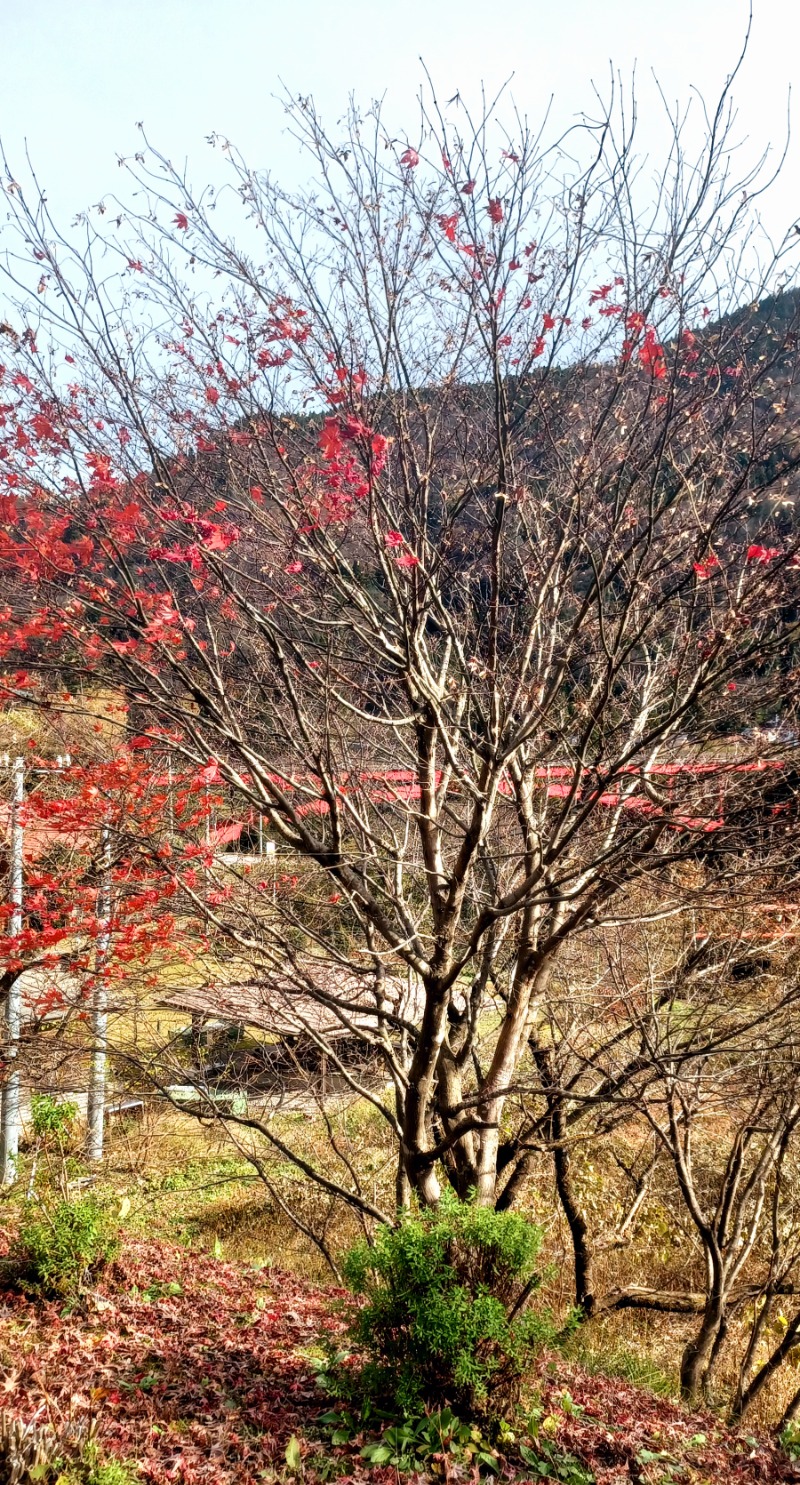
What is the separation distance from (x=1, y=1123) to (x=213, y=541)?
24.9 feet

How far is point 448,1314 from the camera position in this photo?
3.60 m

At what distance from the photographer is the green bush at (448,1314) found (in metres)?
3.65

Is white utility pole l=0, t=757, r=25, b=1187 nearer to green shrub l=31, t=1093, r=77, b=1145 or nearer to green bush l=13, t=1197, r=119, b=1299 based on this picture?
green shrub l=31, t=1093, r=77, b=1145

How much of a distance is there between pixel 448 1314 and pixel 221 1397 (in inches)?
52.2

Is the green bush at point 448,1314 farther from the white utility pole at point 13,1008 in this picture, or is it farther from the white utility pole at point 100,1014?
the white utility pole at point 13,1008

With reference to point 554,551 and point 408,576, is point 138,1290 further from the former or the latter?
point 554,551

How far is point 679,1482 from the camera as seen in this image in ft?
12.6

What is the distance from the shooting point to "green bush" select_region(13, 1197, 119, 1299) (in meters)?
5.07

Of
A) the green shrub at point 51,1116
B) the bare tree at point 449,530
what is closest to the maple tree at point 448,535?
the bare tree at point 449,530

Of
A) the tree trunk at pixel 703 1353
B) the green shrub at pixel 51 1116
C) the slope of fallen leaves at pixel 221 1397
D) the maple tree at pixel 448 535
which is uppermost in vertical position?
the maple tree at pixel 448 535

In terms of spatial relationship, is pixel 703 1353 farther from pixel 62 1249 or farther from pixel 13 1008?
pixel 13 1008

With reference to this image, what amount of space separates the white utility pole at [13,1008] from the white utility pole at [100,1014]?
0.73 m

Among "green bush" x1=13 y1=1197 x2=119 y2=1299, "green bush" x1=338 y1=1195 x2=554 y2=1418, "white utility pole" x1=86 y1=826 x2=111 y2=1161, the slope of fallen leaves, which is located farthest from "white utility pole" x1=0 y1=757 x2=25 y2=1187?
"green bush" x1=338 y1=1195 x2=554 y2=1418

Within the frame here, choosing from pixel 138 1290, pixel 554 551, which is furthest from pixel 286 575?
pixel 138 1290
